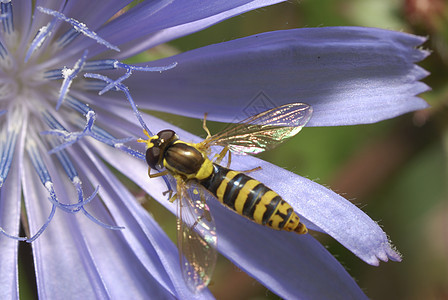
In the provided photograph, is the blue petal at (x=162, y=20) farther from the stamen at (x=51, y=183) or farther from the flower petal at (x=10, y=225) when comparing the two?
the flower petal at (x=10, y=225)

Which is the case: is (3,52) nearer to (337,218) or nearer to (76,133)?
(76,133)

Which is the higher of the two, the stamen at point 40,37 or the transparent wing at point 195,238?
the stamen at point 40,37

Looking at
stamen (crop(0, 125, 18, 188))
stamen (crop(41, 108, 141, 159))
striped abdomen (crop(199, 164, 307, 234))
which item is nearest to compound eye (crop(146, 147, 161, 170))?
stamen (crop(41, 108, 141, 159))

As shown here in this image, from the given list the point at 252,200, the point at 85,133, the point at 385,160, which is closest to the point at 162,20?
the point at 85,133

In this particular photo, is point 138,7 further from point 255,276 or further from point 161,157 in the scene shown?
point 255,276

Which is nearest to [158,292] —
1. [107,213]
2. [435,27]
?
[107,213]

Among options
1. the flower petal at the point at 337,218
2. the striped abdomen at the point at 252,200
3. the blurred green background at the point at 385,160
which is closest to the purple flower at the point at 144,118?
the flower petal at the point at 337,218

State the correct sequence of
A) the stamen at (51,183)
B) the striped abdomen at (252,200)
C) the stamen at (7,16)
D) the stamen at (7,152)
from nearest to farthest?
the striped abdomen at (252,200) < the stamen at (7,16) < the stamen at (51,183) < the stamen at (7,152)
